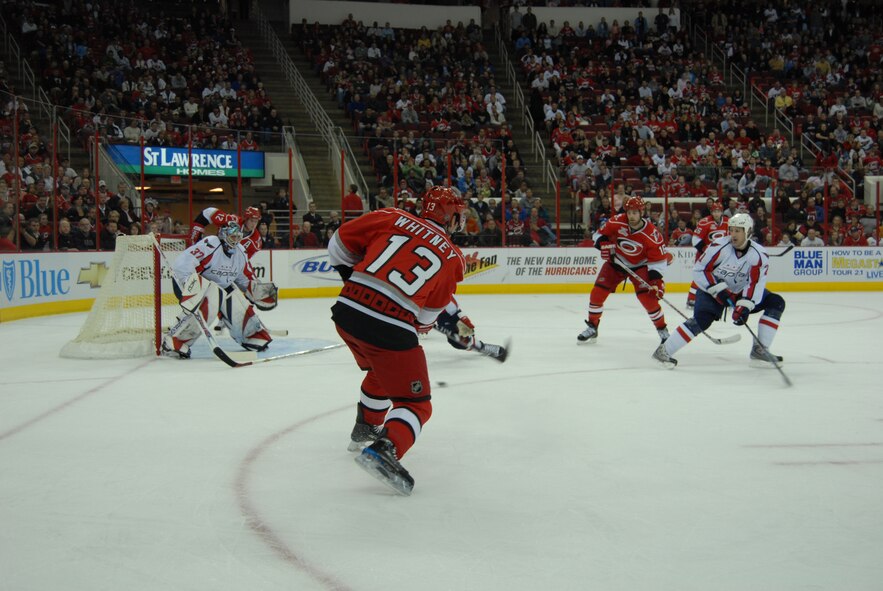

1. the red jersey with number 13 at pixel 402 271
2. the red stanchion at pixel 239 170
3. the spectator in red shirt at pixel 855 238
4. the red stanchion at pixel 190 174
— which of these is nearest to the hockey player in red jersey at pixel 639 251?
the red jersey with number 13 at pixel 402 271

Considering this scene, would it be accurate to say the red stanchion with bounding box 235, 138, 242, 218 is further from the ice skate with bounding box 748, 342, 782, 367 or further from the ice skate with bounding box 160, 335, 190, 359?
the ice skate with bounding box 748, 342, 782, 367

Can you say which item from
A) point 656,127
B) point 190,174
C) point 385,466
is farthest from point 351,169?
point 385,466

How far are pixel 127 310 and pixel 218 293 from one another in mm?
784

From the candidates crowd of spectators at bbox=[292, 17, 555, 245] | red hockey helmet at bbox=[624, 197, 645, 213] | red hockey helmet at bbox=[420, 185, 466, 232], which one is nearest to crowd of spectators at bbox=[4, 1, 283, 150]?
crowd of spectators at bbox=[292, 17, 555, 245]

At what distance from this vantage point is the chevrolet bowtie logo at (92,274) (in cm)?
1156

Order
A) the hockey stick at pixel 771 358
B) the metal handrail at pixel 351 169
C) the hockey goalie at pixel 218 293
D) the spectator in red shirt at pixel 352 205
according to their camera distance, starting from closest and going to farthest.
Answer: the hockey stick at pixel 771 358 → the hockey goalie at pixel 218 293 → the spectator in red shirt at pixel 352 205 → the metal handrail at pixel 351 169

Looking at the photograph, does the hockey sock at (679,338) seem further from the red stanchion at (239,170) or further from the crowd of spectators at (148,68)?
the crowd of spectators at (148,68)

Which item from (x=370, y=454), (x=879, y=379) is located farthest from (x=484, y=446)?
(x=879, y=379)

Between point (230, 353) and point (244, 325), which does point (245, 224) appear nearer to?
point (244, 325)

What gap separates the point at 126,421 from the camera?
4.83 m

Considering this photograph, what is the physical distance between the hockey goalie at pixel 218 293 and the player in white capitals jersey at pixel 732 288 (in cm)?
329

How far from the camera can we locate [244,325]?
7523mm

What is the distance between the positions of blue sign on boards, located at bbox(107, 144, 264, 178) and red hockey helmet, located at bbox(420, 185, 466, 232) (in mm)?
9511

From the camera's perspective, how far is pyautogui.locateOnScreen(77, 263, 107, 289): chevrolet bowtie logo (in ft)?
37.9
